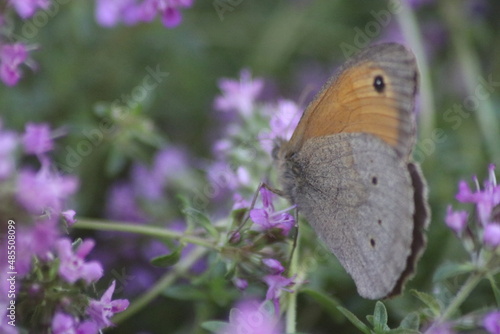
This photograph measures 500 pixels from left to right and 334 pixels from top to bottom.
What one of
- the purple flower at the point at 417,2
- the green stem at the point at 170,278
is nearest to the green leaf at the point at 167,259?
the green stem at the point at 170,278

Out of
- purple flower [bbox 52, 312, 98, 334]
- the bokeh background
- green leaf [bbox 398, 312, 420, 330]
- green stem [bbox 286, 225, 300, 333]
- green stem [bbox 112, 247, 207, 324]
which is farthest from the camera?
the bokeh background

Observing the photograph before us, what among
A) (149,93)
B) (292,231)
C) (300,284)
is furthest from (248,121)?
(300,284)

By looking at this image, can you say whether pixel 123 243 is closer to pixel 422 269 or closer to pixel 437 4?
pixel 422 269

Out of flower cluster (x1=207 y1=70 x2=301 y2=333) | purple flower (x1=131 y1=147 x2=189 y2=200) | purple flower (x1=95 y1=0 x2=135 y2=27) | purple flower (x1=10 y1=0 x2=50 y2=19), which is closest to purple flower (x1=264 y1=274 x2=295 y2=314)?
flower cluster (x1=207 y1=70 x2=301 y2=333)

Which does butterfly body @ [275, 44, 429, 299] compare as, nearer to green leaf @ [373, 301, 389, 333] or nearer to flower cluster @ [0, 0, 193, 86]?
green leaf @ [373, 301, 389, 333]

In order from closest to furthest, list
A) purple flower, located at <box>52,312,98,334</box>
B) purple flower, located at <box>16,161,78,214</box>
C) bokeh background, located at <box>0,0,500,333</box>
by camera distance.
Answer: purple flower, located at <box>16,161,78,214</box>, purple flower, located at <box>52,312,98,334</box>, bokeh background, located at <box>0,0,500,333</box>

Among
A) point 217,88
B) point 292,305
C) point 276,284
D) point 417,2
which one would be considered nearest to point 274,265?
point 276,284

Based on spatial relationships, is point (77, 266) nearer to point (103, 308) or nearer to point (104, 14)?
point (103, 308)
